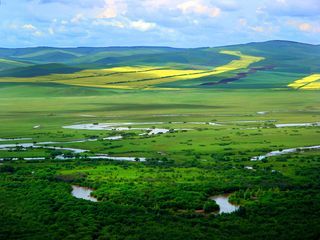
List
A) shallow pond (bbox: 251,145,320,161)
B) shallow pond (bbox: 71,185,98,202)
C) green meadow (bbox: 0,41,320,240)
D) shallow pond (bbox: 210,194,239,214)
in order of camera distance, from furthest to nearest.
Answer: shallow pond (bbox: 251,145,320,161) → shallow pond (bbox: 71,185,98,202) → shallow pond (bbox: 210,194,239,214) → green meadow (bbox: 0,41,320,240)

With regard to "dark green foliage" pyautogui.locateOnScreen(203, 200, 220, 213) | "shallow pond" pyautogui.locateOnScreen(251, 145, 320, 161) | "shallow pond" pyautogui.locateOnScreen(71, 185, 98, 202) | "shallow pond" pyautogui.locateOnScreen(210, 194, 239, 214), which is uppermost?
"dark green foliage" pyautogui.locateOnScreen(203, 200, 220, 213)

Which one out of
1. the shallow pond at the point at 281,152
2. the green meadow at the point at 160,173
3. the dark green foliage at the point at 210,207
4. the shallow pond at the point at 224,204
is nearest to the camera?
the green meadow at the point at 160,173

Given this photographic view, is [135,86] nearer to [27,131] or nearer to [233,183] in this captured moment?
[27,131]

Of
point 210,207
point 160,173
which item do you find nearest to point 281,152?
point 160,173

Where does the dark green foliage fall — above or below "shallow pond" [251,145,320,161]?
above

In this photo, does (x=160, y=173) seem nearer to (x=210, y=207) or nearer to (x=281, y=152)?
(x=210, y=207)

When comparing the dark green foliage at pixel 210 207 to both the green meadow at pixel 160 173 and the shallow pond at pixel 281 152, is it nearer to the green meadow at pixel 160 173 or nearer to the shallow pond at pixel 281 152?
the green meadow at pixel 160 173

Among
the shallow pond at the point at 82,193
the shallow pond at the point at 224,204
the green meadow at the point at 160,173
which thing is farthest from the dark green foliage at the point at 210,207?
the shallow pond at the point at 82,193

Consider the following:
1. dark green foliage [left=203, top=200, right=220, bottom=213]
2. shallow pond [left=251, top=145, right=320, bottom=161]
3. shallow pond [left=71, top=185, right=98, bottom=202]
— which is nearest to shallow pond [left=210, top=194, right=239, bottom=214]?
dark green foliage [left=203, top=200, right=220, bottom=213]

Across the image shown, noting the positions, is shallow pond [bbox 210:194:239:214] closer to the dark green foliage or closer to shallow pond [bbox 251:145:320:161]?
the dark green foliage
